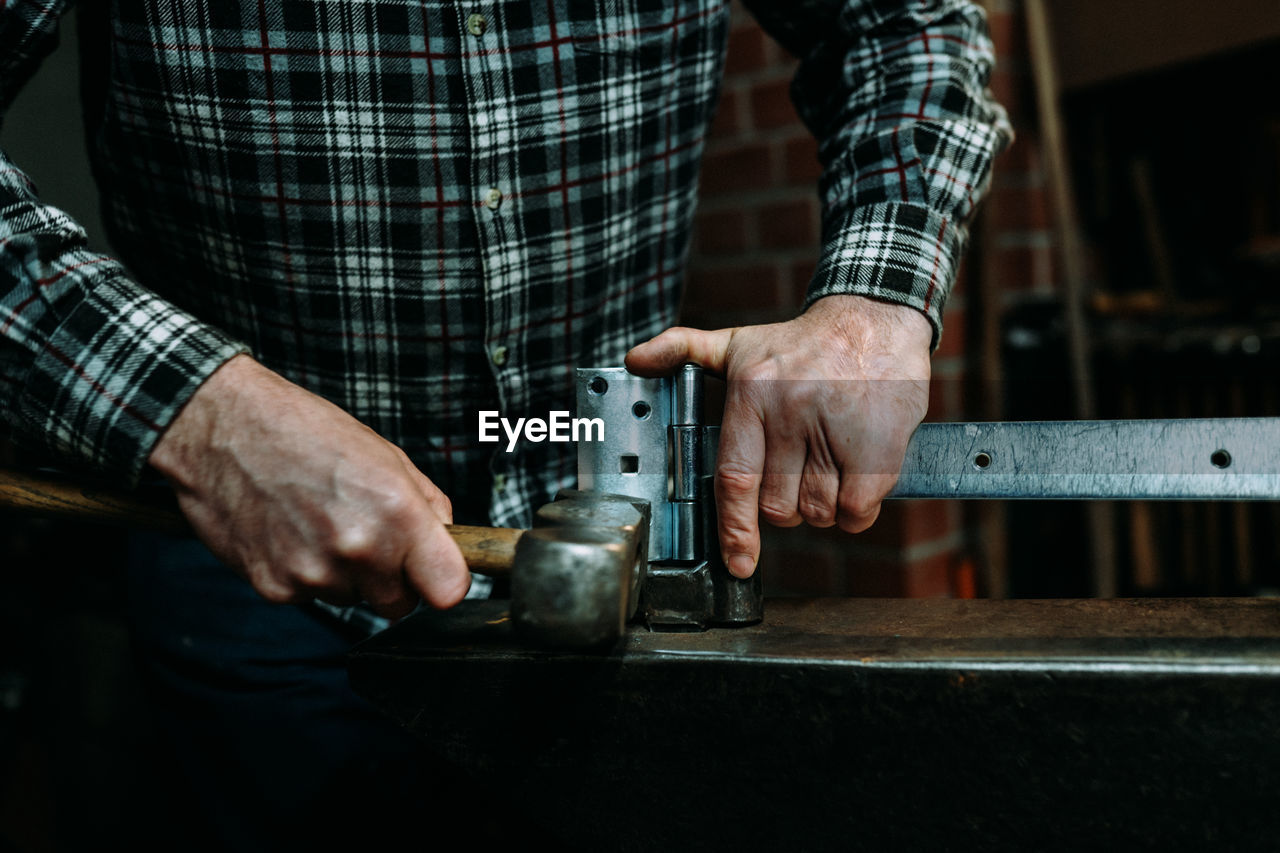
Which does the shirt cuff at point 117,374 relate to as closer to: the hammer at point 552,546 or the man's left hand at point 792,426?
the hammer at point 552,546

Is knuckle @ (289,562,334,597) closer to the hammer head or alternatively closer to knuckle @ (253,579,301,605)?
knuckle @ (253,579,301,605)

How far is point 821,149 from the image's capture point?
0.79 meters

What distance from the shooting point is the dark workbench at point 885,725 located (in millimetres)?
449

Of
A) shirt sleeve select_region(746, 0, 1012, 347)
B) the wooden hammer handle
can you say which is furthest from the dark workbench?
shirt sleeve select_region(746, 0, 1012, 347)

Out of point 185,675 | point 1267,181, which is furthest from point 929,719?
point 1267,181

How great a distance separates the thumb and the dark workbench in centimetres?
17

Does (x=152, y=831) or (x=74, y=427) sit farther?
(x=152, y=831)

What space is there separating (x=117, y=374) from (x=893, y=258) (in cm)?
52

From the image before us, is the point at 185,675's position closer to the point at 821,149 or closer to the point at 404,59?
the point at 404,59

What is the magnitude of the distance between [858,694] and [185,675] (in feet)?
1.96

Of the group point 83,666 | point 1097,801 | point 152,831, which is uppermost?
point 1097,801

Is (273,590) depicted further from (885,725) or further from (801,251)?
(801,251)

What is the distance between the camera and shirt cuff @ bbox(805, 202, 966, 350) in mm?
644

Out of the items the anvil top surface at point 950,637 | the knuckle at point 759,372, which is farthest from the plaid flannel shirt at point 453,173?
the anvil top surface at point 950,637
